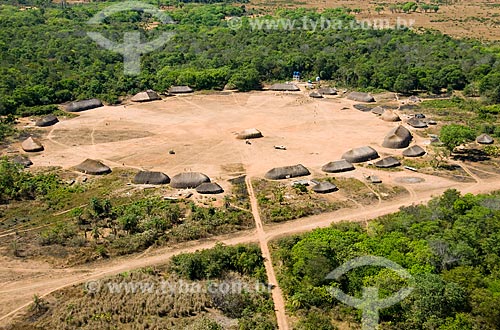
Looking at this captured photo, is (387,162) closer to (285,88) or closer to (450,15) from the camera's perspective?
(285,88)

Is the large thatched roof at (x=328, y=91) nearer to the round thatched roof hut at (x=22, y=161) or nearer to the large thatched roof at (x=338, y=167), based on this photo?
the large thatched roof at (x=338, y=167)

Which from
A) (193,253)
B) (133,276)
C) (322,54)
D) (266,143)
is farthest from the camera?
(322,54)

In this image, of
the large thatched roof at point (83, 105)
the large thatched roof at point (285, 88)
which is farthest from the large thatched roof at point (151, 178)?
the large thatched roof at point (285, 88)

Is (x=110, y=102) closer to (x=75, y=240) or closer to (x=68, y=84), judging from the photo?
(x=68, y=84)

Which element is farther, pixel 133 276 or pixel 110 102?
pixel 110 102

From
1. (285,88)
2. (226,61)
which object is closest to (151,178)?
(285,88)

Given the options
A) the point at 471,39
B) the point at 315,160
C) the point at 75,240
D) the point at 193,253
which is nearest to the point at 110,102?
the point at 315,160
